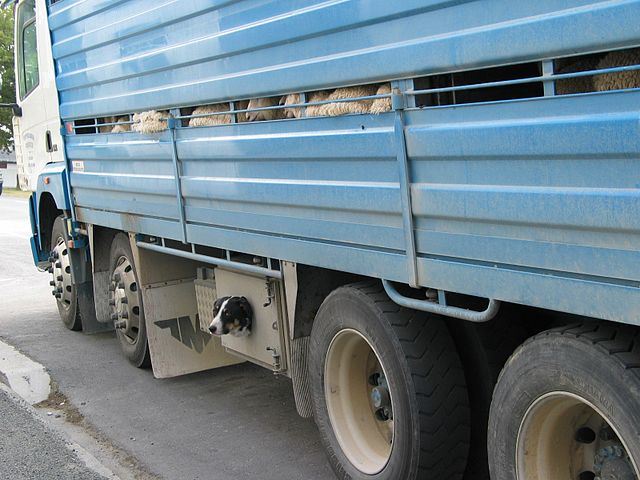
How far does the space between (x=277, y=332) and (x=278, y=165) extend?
1.09 meters

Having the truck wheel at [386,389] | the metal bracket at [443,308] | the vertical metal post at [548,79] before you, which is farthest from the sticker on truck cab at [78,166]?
the vertical metal post at [548,79]

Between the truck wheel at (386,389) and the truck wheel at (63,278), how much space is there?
4.50 m

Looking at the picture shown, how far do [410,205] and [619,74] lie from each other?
1056 mm

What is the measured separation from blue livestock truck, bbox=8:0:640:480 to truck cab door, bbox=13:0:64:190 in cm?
142

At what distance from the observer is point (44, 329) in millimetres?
9391

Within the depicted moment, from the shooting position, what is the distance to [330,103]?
4.05m

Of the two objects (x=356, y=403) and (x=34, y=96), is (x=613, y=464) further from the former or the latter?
(x=34, y=96)

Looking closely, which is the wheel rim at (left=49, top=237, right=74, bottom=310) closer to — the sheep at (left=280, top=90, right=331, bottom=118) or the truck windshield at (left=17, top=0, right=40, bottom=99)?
the truck windshield at (left=17, top=0, right=40, bottom=99)

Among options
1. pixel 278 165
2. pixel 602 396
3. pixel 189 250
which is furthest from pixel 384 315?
pixel 189 250

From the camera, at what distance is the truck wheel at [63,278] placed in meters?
8.59

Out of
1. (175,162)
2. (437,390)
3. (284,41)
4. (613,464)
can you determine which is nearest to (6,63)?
(175,162)

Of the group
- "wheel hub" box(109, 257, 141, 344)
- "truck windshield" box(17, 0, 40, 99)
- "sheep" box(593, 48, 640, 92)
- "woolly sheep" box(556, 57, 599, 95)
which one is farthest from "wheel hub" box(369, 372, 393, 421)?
"truck windshield" box(17, 0, 40, 99)

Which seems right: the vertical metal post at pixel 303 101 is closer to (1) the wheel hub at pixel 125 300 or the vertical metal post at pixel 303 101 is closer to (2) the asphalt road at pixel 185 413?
(2) the asphalt road at pixel 185 413

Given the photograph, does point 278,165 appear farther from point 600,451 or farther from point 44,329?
point 44,329
